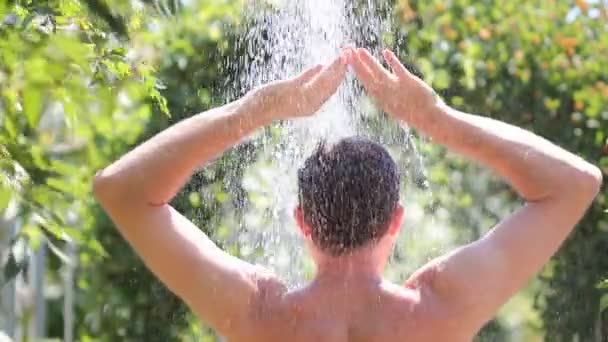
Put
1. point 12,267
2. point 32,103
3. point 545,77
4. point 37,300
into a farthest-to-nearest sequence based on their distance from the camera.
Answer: point 37,300, point 545,77, point 12,267, point 32,103

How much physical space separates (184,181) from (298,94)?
196 millimetres

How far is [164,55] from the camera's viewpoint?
659cm

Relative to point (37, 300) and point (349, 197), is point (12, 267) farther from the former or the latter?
point (37, 300)

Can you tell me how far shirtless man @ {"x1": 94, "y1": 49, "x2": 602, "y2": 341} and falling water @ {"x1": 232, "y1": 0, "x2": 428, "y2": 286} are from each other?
0.86m

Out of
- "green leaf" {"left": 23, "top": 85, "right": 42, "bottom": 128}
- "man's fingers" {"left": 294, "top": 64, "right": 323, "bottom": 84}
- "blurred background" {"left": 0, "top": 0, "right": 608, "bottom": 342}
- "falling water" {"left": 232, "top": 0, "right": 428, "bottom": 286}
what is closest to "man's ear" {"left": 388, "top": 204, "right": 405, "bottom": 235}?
"man's fingers" {"left": 294, "top": 64, "right": 323, "bottom": 84}

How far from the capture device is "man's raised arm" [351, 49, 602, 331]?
1.77 metres

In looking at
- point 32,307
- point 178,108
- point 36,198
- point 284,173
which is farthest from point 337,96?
Result: point 32,307

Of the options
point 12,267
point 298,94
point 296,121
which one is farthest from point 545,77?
point 298,94

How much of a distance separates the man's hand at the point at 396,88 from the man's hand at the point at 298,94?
0.19 ft

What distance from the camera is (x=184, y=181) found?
5.76 feet

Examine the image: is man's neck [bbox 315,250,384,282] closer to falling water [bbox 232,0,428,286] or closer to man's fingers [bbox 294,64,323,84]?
man's fingers [bbox 294,64,323,84]

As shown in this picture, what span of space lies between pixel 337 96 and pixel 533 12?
399 centimetres

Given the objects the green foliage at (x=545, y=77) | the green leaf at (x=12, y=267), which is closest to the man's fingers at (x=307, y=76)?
the green leaf at (x=12, y=267)

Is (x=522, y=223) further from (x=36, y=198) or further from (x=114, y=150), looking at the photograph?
(x=114, y=150)
